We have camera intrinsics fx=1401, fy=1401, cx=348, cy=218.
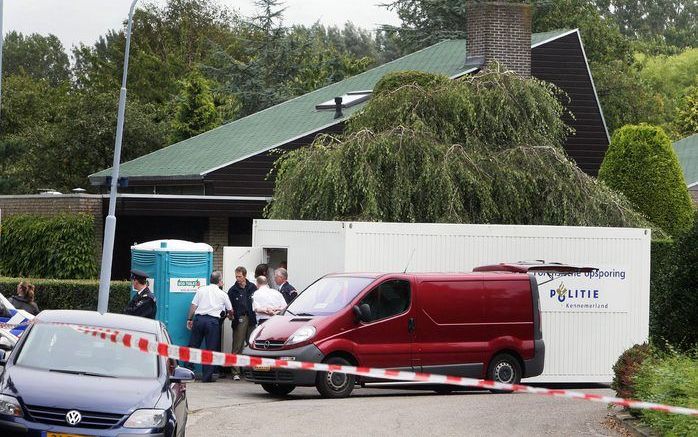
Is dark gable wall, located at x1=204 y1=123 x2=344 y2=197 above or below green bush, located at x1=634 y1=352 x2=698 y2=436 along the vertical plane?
above

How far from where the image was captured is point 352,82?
1816 inches

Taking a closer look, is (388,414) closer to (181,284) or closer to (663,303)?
(663,303)

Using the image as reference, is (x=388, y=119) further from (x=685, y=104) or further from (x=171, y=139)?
(x=685, y=104)

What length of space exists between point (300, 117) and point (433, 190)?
52.4ft

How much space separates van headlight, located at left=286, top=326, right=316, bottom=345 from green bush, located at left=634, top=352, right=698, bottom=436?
5.16 meters

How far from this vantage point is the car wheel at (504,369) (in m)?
21.0

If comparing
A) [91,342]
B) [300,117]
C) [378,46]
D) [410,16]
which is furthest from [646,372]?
[378,46]

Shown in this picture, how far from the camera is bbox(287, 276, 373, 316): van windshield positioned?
790 inches

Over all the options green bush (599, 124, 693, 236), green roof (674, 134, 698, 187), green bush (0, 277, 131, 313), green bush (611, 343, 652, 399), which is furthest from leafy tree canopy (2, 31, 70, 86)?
green bush (611, 343, 652, 399)

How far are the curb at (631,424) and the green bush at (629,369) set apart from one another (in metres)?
0.23

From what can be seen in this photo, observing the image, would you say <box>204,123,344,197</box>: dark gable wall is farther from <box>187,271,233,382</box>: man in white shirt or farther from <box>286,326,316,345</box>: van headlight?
<box>286,326,316,345</box>: van headlight

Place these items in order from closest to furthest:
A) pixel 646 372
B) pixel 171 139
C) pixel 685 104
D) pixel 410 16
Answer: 1. pixel 646 372
2. pixel 171 139
3. pixel 410 16
4. pixel 685 104

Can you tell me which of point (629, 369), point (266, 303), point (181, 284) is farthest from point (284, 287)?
point (629, 369)

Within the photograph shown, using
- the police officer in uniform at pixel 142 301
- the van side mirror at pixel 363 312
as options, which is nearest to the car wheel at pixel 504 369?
the van side mirror at pixel 363 312
